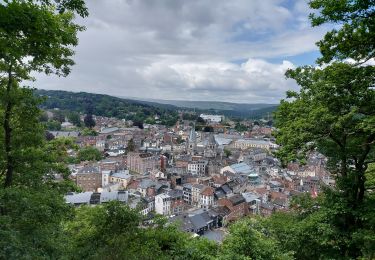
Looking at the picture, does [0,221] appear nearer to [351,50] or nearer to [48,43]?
[48,43]

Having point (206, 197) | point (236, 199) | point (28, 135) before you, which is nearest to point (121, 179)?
point (206, 197)

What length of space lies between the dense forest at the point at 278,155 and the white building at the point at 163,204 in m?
33.4

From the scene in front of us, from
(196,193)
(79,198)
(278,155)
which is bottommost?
(196,193)

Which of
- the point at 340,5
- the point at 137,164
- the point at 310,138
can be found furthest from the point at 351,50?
the point at 137,164

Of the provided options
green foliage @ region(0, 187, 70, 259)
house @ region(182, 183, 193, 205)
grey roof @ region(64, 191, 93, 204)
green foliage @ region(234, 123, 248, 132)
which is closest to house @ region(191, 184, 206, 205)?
house @ region(182, 183, 193, 205)

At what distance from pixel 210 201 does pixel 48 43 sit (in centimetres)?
4489

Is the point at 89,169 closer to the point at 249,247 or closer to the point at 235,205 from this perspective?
the point at 235,205

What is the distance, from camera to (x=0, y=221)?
246 inches

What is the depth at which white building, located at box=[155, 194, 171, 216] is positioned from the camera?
43750mm

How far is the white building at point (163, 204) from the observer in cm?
4375

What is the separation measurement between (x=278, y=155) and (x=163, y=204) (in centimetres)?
3719

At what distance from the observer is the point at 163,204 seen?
144ft

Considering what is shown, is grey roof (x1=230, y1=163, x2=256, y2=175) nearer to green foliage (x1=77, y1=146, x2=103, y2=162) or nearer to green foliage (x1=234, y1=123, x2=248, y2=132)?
green foliage (x1=77, y1=146, x2=103, y2=162)

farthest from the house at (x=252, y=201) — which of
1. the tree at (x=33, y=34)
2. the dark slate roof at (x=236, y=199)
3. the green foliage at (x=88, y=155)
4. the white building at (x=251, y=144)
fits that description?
the white building at (x=251, y=144)
